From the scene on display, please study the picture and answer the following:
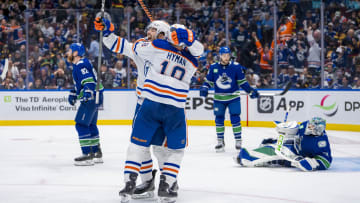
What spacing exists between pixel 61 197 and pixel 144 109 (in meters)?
1.02

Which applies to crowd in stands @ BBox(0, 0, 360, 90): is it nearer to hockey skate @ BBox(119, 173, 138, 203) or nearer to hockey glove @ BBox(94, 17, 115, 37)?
hockey glove @ BBox(94, 17, 115, 37)

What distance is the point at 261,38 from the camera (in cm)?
1141

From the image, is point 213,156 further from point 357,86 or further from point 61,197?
point 357,86

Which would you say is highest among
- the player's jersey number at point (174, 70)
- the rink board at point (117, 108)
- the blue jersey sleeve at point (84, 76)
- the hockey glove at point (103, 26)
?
the hockey glove at point (103, 26)

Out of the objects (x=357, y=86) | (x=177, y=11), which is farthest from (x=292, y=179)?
(x=177, y=11)

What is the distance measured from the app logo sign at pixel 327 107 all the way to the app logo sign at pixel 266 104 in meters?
0.97

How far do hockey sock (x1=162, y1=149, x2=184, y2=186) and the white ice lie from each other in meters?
0.27

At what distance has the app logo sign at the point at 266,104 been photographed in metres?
11.1

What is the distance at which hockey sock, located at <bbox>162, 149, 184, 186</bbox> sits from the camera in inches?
155

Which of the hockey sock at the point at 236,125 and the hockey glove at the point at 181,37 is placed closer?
the hockey glove at the point at 181,37

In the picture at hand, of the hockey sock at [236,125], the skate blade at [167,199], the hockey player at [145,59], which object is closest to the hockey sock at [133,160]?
the hockey player at [145,59]

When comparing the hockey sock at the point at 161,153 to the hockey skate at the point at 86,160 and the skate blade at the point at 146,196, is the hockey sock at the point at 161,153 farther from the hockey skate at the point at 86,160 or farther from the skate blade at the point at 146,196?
the hockey skate at the point at 86,160

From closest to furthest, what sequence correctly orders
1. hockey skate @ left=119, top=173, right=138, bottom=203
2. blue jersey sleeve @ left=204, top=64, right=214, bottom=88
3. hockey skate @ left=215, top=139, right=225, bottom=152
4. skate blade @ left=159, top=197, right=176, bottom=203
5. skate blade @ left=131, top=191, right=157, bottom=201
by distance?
hockey skate @ left=119, top=173, right=138, bottom=203, skate blade @ left=159, top=197, right=176, bottom=203, skate blade @ left=131, top=191, right=157, bottom=201, hockey skate @ left=215, top=139, right=225, bottom=152, blue jersey sleeve @ left=204, top=64, right=214, bottom=88

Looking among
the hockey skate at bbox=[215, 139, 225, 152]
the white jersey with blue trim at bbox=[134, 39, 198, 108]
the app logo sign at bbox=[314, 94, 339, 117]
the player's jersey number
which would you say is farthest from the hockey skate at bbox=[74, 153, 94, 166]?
the app logo sign at bbox=[314, 94, 339, 117]
